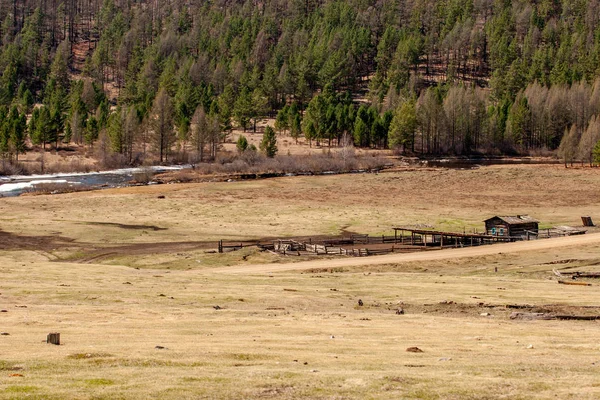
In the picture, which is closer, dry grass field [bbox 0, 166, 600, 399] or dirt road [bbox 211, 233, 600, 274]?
dry grass field [bbox 0, 166, 600, 399]

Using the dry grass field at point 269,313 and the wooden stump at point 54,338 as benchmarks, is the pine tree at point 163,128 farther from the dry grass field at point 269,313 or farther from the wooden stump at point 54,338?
the wooden stump at point 54,338

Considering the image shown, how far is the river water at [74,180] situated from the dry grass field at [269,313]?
2047 centimetres

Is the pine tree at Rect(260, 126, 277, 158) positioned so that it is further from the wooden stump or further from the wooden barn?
the wooden stump

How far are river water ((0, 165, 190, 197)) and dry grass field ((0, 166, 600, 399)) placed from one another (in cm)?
2047

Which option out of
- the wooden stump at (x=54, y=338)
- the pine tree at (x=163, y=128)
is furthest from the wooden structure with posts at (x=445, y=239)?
the pine tree at (x=163, y=128)

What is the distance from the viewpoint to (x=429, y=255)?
6588cm

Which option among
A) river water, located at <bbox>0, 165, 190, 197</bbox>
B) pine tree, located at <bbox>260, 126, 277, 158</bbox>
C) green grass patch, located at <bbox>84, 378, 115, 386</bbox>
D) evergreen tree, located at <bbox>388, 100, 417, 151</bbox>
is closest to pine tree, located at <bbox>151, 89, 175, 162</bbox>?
river water, located at <bbox>0, 165, 190, 197</bbox>

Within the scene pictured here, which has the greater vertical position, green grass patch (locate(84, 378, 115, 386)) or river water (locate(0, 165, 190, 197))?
green grass patch (locate(84, 378, 115, 386))

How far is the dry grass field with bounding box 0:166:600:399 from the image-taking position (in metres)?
21.6

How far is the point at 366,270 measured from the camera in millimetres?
58906

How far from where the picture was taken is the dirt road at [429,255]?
59.6 meters

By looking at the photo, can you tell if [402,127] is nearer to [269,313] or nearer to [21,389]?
[269,313]

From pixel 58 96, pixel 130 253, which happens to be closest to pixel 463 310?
pixel 130 253

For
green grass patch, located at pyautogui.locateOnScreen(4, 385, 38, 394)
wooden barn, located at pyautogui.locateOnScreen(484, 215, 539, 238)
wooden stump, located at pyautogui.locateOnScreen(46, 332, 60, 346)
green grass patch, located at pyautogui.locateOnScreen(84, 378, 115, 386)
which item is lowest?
wooden barn, located at pyautogui.locateOnScreen(484, 215, 539, 238)
